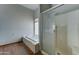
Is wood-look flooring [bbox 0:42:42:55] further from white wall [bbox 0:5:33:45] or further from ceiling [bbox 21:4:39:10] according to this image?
ceiling [bbox 21:4:39:10]

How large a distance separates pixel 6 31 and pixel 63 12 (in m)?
0.80

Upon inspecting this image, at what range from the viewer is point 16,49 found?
1.27m

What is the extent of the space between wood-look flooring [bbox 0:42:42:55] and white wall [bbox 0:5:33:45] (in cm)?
6

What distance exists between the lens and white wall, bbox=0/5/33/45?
4.07 ft

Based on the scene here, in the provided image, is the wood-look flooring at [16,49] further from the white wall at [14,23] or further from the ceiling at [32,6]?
the ceiling at [32,6]

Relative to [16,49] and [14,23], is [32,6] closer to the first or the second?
[14,23]

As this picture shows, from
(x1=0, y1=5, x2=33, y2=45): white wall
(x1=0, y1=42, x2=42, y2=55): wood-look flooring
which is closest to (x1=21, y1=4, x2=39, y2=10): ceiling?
(x1=0, y1=5, x2=33, y2=45): white wall

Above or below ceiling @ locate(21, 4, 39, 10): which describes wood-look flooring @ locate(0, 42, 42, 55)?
below

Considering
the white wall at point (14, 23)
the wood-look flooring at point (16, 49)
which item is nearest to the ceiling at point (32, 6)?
the white wall at point (14, 23)

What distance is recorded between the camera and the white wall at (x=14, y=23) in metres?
1.24

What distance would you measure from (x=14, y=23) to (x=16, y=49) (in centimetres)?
35
